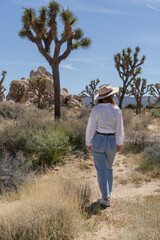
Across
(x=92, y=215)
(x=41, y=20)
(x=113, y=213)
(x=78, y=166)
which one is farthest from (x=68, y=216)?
(x=41, y=20)

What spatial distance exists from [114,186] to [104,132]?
2.00 meters

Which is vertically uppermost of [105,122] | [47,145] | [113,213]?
[105,122]

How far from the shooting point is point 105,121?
141 inches

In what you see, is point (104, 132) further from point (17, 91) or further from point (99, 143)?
point (17, 91)

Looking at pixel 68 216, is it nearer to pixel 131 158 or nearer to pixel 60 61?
pixel 131 158

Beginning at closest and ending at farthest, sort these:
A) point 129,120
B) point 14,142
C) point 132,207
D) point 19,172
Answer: point 132,207, point 19,172, point 14,142, point 129,120

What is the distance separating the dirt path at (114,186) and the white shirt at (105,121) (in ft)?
3.32

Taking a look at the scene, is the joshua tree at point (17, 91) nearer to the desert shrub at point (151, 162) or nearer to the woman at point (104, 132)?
the desert shrub at point (151, 162)

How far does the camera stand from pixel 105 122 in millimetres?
3594

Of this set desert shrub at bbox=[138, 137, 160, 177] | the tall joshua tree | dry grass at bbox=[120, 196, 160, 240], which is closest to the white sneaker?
dry grass at bbox=[120, 196, 160, 240]

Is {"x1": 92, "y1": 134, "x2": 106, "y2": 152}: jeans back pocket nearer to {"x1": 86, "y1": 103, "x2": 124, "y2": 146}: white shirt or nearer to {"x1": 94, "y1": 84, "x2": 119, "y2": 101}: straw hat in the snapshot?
{"x1": 86, "y1": 103, "x2": 124, "y2": 146}: white shirt

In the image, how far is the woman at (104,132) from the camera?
Answer: 3.59 meters

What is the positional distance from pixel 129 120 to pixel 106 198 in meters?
9.79

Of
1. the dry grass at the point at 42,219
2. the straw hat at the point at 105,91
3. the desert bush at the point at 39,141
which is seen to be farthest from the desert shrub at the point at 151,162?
the dry grass at the point at 42,219
